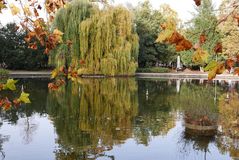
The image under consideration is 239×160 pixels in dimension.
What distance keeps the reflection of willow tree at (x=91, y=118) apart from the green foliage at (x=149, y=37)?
20.8 m

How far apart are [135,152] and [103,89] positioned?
47.7ft

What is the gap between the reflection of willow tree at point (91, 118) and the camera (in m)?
10.1

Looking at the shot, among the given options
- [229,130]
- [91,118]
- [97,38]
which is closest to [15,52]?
[97,38]

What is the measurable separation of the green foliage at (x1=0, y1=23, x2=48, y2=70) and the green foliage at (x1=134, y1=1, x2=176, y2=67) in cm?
1124

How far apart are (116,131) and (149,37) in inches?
1286

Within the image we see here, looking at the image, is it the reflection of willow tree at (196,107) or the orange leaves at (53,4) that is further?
the reflection of willow tree at (196,107)

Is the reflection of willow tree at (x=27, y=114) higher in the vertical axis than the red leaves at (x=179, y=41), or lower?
lower

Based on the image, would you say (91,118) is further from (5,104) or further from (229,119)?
(5,104)

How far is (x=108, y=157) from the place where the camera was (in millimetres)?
9188

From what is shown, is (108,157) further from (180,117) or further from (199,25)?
(199,25)

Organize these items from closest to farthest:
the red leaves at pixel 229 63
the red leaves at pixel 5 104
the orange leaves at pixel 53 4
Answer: the red leaves at pixel 229 63, the orange leaves at pixel 53 4, the red leaves at pixel 5 104

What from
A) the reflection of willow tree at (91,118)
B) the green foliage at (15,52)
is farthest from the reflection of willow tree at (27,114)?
the green foliage at (15,52)

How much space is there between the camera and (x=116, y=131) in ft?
38.2

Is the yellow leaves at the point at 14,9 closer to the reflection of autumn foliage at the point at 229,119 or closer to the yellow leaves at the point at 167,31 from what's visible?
the yellow leaves at the point at 167,31
